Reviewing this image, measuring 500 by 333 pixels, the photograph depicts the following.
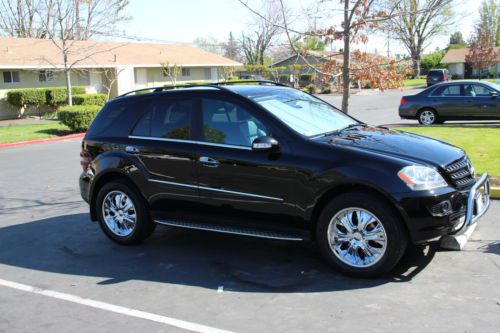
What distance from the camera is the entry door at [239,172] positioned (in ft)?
17.0

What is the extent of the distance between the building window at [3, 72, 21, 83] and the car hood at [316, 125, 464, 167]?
94.9 ft

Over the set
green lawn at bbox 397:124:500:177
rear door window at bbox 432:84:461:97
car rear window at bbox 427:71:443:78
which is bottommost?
green lawn at bbox 397:124:500:177

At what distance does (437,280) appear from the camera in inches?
190

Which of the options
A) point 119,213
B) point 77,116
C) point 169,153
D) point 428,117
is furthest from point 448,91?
point 77,116

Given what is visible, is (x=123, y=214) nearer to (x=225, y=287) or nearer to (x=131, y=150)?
(x=131, y=150)

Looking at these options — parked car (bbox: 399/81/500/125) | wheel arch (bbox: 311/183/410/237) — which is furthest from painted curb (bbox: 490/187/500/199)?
parked car (bbox: 399/81/500/125)

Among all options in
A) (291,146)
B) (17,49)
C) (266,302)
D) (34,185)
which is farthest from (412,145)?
(17,49)

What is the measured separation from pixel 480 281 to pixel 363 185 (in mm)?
1335

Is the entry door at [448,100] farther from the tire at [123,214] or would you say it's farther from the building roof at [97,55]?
the building roof at [97,55]

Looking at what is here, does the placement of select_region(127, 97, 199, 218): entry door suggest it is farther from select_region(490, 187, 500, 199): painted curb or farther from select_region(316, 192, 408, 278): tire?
select_region(490, 187, 500, 199): painted curb

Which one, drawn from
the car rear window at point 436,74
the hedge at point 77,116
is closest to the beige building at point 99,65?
the hedge at point 77,116

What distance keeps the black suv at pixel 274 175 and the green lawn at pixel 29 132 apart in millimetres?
14274

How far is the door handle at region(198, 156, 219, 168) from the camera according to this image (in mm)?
5516

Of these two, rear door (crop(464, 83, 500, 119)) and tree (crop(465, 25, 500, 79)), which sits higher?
tree (crop(465, 25, 500, 79))
